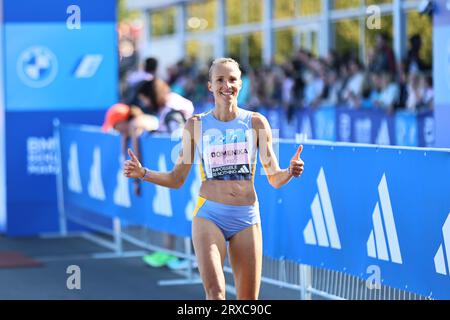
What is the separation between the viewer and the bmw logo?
15.2 metres

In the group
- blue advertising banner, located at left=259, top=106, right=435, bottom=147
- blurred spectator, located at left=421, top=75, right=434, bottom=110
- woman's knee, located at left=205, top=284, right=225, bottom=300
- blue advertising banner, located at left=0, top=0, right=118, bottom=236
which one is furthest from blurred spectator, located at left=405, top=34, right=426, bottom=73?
woman's knee, located at left=205, top=284, right=225, bottom=300

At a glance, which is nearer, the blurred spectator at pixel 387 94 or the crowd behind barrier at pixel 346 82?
the crowd behind barrier at pixel 346 82

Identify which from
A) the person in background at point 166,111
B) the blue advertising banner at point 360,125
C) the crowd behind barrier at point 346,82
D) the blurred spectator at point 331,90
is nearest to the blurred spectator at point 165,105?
the person in background at point 166,111

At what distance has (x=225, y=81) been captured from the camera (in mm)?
6699

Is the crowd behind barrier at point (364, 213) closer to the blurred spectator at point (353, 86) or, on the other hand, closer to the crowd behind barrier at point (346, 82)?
the crowd behind barrier at point (346, 82)

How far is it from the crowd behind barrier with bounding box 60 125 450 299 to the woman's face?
145cm

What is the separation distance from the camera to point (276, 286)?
11.0 m

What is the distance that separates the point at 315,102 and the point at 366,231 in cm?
1332

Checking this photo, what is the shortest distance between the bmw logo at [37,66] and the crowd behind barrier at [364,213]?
14.5 ft

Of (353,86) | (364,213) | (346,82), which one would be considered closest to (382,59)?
(353,86)

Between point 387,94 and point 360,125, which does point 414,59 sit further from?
point 360,125

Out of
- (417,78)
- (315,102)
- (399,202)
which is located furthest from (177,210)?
(315,102)

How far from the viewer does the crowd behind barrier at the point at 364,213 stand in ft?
24.0

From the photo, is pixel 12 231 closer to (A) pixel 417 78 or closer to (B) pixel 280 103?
(A) pixel 417 78
